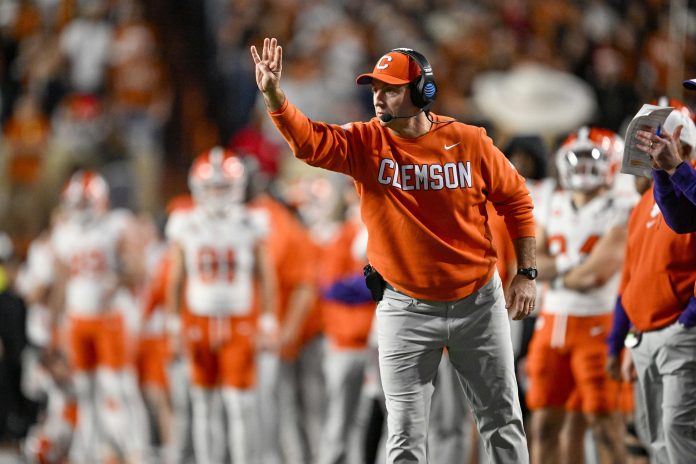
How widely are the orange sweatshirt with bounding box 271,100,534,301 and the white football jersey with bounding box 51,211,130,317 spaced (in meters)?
5.39

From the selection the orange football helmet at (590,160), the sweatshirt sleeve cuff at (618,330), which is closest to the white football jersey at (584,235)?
the orange football helmet at (590,160)

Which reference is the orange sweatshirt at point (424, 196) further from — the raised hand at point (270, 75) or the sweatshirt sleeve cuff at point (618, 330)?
the sweatshirt sleeve cuff at point (618, 330)

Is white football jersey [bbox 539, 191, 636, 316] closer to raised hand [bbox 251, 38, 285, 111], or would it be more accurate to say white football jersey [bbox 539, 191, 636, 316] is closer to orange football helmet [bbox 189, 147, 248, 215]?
raised hand [bbox 251, 38, 285, 111]

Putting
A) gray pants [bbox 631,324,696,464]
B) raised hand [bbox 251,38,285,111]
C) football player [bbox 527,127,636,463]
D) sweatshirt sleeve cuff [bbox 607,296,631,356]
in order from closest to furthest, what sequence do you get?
raised hand [bbox 251,38,285,111] < gray pants [bbox 631,324,696,464] < sweatshirt sleeve cuff [bbox 607,296,631,356] < football player [bbox 527,127,636,463]

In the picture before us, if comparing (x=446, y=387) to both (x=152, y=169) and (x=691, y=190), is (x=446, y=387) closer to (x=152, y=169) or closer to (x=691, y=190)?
(x=691, y=190)

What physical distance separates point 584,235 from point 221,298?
305 cm

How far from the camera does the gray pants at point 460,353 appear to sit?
514 centimetres

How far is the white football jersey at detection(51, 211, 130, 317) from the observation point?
10164 millimetres

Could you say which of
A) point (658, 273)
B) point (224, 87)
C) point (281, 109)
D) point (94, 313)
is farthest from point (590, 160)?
point (224, 87)

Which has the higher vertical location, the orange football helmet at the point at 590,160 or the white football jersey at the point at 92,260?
the orange football helmet at the point at 590,160

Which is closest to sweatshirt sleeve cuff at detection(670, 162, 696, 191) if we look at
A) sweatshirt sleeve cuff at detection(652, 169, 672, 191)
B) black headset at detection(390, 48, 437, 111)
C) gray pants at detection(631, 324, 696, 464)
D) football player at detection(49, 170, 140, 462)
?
sweatshirt sleeve cuff at detection(652, 169, 672, 191)

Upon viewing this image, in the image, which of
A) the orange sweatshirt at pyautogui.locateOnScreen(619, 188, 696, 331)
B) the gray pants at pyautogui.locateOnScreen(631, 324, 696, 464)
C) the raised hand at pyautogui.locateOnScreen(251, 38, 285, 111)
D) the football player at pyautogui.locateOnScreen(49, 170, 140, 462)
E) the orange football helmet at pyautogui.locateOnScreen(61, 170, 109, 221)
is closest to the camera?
the raised hand at pyautogui.locateOnScreen(251, 38, 285, 111)

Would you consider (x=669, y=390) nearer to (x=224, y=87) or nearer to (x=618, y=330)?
(x=618, y=330)

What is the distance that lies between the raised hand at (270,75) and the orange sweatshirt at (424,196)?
1.10 feet
